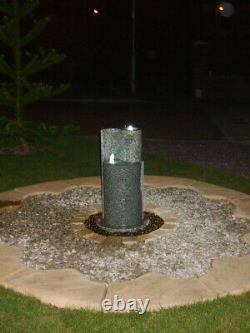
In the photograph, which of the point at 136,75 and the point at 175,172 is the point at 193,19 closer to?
the point at 136,75

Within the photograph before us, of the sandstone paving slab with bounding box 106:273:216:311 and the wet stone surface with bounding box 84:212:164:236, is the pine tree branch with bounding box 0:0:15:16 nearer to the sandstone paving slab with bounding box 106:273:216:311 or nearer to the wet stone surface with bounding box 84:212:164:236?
the wet stone surface with bounding box 84:212:164:236

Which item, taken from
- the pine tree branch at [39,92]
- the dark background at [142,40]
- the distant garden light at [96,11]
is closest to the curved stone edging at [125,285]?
the pine tree branch at [39,92]

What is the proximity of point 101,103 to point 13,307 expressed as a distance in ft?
51.0

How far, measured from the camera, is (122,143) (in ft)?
17.8

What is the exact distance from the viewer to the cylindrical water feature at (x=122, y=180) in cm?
530

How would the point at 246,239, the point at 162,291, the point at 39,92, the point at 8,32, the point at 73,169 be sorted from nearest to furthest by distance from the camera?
1. the point at 162,291
2. the point at 246,239
3. the point at 73,169
4. the point at 8,32
5. the point at 39,92

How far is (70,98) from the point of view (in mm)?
20516

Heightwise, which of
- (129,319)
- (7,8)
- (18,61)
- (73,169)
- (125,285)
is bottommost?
(129,319)

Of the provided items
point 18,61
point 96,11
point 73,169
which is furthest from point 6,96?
point 96,11

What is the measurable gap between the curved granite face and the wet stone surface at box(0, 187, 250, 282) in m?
0.95

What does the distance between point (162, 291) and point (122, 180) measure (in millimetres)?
1492

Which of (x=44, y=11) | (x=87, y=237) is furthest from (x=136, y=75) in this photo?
(x=87, y=237)

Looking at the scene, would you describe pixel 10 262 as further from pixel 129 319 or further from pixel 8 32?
pixel 8 32

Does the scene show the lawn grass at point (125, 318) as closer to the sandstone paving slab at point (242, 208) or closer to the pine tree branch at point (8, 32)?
the sandstone paving slab at point (242, 208)
